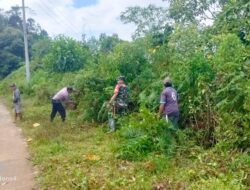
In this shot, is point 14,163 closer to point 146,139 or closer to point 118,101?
point 146,139

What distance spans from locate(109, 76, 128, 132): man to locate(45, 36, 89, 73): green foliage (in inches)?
594

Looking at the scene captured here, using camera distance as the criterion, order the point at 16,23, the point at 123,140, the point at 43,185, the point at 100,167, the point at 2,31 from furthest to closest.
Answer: the point at 16,23 → the point at 2,31 → the point at 123,140 → the point at 100,167 → the point at 43,185

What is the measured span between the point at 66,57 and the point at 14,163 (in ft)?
59.7

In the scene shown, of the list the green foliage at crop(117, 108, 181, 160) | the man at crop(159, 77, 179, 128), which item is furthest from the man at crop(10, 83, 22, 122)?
the man at crop(159, 77, 179, 128)

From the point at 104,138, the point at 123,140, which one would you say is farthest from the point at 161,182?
the point at 104,138

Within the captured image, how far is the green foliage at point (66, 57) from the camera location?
89.6 feet

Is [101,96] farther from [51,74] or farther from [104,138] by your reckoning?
[51,74]

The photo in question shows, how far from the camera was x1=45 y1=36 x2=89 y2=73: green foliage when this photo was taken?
89.6 ft

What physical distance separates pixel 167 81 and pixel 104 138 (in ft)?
8.73

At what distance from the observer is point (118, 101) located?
12.2 metres

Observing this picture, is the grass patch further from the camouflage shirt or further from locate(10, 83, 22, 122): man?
locate(10, 83, 22, 122): man

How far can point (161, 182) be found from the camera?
7.08 metres

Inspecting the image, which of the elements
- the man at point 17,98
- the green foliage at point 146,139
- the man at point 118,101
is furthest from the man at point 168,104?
the man at point 17,98

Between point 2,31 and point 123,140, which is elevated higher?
point 2,31
